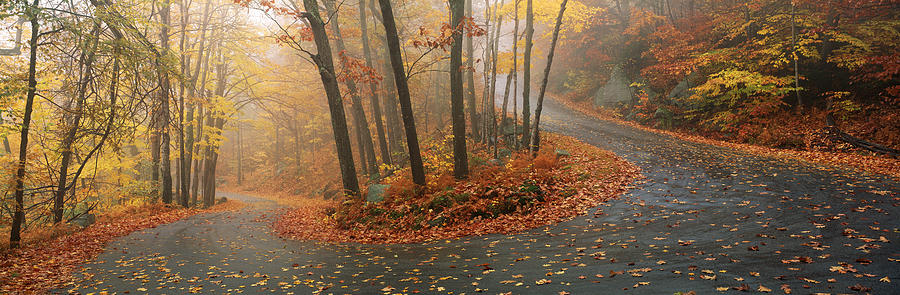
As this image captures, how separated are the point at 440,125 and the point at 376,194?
13.6m

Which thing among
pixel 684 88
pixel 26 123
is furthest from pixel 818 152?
pixel 26 123

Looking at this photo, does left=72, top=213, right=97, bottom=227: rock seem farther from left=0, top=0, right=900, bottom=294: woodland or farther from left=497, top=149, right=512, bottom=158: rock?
left=497, top=149, right=512, bottom=158: rock

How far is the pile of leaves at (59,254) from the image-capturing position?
19.8 feet

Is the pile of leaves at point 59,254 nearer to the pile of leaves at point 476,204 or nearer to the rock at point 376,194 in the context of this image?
the pile of leaves at point 476,204

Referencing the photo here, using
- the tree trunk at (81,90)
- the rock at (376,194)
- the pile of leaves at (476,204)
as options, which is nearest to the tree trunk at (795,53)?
the pile of leaves at (476,204)

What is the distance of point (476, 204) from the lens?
374 inches

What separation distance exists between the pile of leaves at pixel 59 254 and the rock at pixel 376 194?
578 centimetres

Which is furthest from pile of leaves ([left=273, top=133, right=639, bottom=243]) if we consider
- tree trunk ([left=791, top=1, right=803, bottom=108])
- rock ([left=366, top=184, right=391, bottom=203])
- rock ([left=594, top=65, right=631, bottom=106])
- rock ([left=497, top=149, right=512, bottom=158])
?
rock ([left=594, top=65, right=631, bottom=106])

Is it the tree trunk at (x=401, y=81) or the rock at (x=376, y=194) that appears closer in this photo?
the tree trunk at (x=401, y=81)

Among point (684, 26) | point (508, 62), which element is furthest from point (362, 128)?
point (684, 26)

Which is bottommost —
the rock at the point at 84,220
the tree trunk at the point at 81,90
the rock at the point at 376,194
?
the rock at the point at 84,220

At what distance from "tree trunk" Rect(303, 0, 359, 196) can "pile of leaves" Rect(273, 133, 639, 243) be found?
0.83 meters

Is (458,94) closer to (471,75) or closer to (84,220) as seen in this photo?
(471,75)

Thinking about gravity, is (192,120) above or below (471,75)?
below
